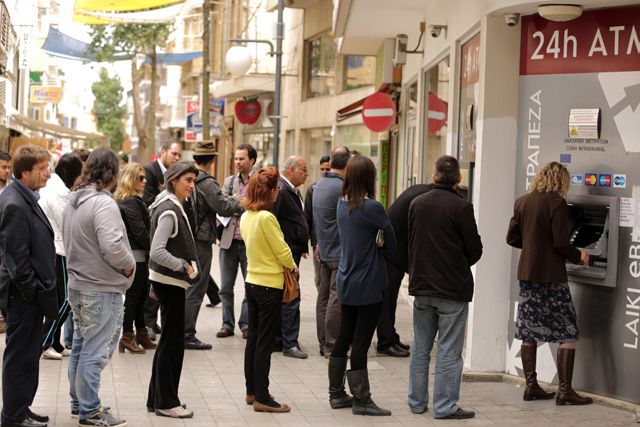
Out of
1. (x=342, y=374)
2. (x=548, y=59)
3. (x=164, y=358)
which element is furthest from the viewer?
(x=548, y=59)

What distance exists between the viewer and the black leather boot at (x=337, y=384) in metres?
8.03

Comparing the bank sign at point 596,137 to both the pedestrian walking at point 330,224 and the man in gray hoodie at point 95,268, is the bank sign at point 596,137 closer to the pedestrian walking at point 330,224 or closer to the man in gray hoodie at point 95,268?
the pedestrian walking at point 330,224

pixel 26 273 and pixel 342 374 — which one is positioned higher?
pixel 26 273

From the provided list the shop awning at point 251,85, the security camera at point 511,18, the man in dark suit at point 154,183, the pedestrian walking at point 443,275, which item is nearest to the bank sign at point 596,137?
the security camera at point 511,18

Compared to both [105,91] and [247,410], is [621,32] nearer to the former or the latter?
[247,410]

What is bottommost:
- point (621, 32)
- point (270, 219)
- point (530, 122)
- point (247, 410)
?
point (247, 410)

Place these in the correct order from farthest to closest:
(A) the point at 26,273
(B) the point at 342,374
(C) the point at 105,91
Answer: (C) the point at 105,91 → (B) the point at 342,374 → (A) the point at 26,273

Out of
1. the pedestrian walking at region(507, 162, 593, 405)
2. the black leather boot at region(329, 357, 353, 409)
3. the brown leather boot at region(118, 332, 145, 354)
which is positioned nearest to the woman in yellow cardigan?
the black leather boot at region(329, 357, 353, 409)

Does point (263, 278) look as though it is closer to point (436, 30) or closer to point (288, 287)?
point (288, 287)

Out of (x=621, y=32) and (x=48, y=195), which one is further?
(x=48, y=195)

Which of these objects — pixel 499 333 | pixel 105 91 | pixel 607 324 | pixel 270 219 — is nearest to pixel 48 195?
pixel 270 219

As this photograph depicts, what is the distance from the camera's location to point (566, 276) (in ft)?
26.9

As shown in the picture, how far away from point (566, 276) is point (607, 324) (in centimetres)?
61

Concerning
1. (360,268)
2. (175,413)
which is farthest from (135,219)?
(360,268)
